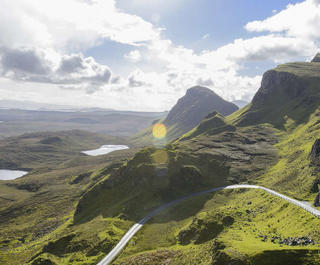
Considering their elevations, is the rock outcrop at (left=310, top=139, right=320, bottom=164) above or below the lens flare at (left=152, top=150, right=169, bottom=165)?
above

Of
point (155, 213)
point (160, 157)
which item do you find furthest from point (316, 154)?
point (160, 157)

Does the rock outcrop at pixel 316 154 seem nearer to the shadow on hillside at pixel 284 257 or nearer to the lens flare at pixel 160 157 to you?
the lens flare at pixel 160 157

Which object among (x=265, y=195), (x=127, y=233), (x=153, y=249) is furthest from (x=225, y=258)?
(x=265, y=195)

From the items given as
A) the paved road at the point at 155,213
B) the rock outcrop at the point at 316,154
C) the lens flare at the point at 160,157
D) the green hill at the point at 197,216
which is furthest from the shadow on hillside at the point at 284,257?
the lens flare at the point at 160,157

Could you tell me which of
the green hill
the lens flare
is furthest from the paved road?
the lens flare

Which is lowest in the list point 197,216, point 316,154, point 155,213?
point 155,213

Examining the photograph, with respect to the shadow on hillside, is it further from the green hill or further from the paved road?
the paved road

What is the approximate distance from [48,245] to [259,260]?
76850 millimetres

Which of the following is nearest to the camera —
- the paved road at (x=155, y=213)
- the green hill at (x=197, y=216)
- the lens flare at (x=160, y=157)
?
the green hill at (x=197, y=216)

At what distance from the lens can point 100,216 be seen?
12000cm

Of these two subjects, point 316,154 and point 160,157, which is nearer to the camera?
point 316,154

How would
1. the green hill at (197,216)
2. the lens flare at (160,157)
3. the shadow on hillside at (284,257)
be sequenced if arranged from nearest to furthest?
1. the shadow on hillside at (284,257)
2. the green hill at (197,216)
3. the lens flare at (160,157)

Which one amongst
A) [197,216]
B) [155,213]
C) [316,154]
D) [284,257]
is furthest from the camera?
[316,154]

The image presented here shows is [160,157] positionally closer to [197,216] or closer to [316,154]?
[197,216]
